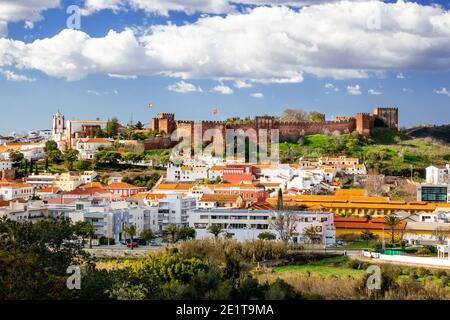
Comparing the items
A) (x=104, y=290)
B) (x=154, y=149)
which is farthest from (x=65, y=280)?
(x=154, y=149)

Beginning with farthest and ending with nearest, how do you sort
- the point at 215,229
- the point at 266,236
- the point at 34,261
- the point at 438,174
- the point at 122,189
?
the point at 438,174 → the point at 122,189 → the point at 215,229 → the point at 266,236 → the point at 34,261

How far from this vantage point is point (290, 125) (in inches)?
1757

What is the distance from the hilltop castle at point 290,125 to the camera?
43.4 meters

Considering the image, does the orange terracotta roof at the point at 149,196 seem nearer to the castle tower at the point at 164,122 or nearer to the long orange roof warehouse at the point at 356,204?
the long orange roof warehouse at the point at 356,204

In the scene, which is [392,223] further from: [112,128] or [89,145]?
[112,128]

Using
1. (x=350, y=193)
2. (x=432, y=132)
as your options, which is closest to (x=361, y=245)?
(x=350, y=193)

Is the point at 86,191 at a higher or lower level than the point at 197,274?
higher

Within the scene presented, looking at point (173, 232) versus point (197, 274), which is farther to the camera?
point (173, 232)

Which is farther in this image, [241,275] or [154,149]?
[154,149]

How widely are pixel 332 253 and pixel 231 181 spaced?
13.5m

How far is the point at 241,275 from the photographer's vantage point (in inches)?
661

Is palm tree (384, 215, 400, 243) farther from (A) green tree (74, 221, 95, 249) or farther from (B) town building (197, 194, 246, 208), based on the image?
(A) green tree (74, 221, 95, 249)

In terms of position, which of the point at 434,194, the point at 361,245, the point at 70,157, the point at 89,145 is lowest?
the point at 361,245
